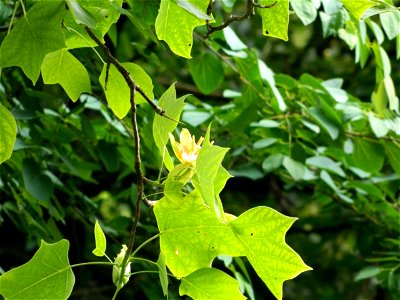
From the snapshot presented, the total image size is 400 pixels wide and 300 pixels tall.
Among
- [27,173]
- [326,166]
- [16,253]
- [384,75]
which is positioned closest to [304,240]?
[16,253]

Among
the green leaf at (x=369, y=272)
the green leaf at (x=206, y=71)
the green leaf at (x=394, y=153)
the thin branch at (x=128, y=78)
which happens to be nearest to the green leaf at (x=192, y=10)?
the thin branch at (x=128, y=78)

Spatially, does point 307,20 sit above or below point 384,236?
above

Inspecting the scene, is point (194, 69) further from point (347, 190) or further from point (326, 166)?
point (347, 190)

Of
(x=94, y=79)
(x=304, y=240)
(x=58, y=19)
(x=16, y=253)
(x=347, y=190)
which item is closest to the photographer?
(x=58, y=19)

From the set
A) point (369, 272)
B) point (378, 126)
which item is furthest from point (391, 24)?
point (369, 272)

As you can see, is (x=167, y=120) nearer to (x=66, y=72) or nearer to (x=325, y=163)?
(x=66, y=72)

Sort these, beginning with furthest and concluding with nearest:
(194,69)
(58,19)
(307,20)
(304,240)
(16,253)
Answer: (304,240), (16,253), (194,69), (307,20), (58,19)
